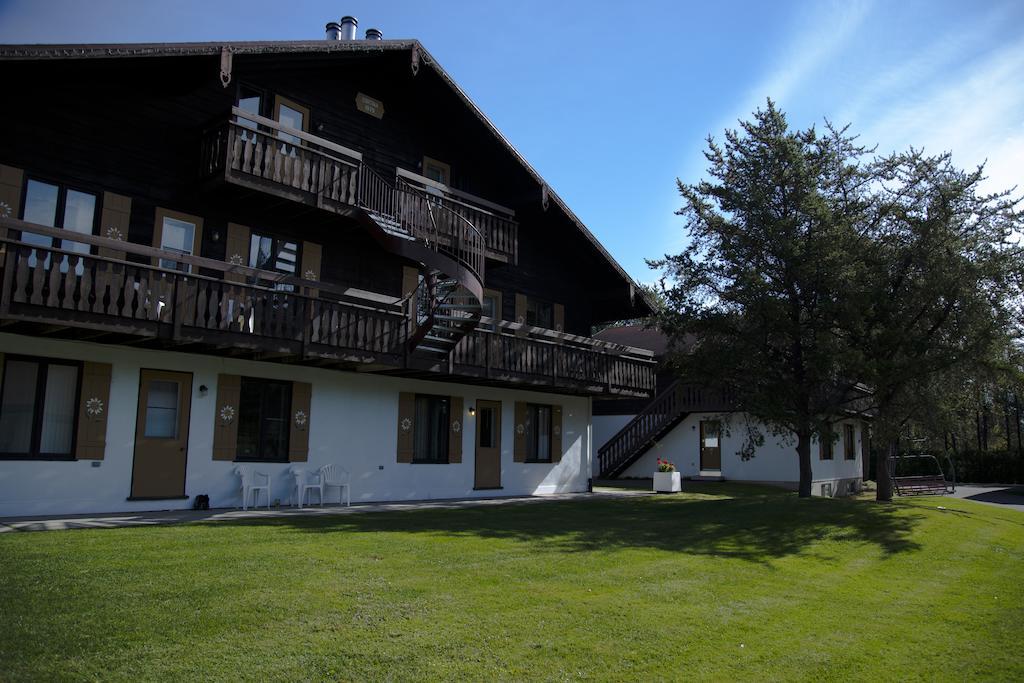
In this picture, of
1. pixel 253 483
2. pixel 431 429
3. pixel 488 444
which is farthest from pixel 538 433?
pixel 253 483

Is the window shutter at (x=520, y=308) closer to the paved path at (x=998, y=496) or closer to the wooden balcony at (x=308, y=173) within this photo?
the wooden balcony at (x=308, y=173)

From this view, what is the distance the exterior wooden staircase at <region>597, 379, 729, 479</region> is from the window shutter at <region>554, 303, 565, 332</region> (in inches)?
297

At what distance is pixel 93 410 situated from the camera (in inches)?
504

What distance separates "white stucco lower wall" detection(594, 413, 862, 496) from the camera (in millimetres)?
27531

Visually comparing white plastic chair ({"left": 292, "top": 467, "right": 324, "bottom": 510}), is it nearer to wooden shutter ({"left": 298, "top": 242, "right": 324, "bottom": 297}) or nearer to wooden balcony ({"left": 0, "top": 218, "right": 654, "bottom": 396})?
wooden balcony ({"left": 0, "top": 218, "right": 654, "bottom": 396})

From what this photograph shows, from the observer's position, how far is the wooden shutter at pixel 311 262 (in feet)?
52.9

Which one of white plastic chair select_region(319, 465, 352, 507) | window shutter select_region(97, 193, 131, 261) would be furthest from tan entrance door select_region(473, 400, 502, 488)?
window shutter select_region(97, 193, 131, 261)

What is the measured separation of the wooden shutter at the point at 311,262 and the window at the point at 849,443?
2520 cm

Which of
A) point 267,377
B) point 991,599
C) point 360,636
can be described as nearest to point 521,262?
point 267,377

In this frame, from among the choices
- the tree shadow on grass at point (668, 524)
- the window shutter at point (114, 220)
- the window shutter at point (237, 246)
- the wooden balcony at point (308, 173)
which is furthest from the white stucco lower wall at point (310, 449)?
the wooden balcony at point (308, 173)

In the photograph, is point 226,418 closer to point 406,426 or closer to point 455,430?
point 406,426

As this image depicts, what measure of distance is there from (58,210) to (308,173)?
4.36 meters

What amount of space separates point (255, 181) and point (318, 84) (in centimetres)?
404

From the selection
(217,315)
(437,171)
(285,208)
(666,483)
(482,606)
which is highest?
(437,171)
